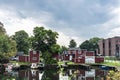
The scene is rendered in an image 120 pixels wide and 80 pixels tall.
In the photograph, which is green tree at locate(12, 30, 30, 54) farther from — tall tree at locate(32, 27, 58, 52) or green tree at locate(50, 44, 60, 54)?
green tree at locate(50, 44, 60, 54)

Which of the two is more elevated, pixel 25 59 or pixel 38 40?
pixel 38 40

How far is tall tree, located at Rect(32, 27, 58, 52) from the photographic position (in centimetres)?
8756

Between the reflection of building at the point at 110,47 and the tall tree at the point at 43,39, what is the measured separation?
86.2 ft

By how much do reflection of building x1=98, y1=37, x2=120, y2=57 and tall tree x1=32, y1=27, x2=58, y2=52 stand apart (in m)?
26.3

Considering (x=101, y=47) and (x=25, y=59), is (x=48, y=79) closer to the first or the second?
(x=25, y=59)

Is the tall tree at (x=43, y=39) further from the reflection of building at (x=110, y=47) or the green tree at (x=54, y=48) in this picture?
the reflection of building at (x=110, y=47)

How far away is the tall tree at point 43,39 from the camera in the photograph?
3447 inches

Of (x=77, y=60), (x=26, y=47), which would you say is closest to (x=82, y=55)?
(x=77, y=60)

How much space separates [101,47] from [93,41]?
62.3 metres

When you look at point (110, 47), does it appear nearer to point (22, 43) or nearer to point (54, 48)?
point (54, 48)

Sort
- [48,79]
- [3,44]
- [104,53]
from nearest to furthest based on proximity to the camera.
Result: [48,79] < [3,44] < [104,53]

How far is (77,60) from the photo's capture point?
9288 centimetres

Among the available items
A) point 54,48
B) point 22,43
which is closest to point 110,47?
point 54,48

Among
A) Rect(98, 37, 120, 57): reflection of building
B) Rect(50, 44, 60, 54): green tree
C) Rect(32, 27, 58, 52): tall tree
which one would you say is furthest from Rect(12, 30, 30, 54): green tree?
Rect(50, 44, 60, 54): green tree
